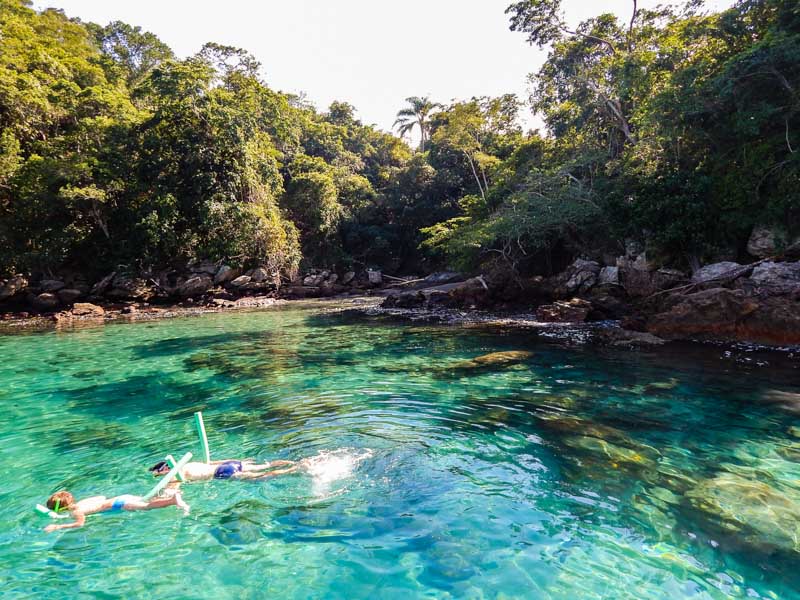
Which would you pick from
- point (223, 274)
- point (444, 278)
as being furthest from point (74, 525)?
point (444, 278)

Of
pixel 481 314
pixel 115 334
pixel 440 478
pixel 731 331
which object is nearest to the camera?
pixel 440 478

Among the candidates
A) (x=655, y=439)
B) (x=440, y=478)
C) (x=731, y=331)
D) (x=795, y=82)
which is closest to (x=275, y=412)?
(x=440, y=478)

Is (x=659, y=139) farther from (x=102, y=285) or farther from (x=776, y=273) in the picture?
(x=102, y=285)

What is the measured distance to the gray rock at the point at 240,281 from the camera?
29.2 m

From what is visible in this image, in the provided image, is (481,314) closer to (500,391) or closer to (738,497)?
(500,391)

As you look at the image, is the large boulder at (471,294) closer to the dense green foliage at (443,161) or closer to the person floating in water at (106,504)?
the dense green foliage at (443,161)

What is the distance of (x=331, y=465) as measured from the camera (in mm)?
5219

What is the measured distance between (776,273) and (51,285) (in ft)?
110

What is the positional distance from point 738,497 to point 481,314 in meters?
14.7

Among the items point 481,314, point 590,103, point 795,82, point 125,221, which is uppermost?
point 590,103

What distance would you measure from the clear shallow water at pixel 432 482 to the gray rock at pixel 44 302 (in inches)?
706

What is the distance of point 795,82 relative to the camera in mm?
11984

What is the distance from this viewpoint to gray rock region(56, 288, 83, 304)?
25.3 m

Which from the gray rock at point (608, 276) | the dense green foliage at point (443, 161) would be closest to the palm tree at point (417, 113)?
the dense green foliage at point (443, 161)
